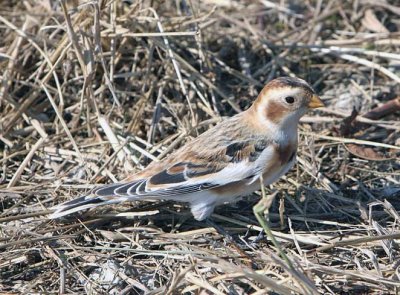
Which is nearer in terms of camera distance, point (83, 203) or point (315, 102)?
point (83, 203)

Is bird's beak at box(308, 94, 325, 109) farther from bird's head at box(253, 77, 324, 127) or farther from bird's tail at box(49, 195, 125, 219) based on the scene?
bird's tail at box(49, 195, 125, 219)

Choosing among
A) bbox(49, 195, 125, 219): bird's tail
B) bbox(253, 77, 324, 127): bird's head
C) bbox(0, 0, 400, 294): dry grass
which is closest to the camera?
bbox(0, 0, 400, 294): dry grass

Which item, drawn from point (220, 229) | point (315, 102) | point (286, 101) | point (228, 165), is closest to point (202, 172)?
point (228, 165)

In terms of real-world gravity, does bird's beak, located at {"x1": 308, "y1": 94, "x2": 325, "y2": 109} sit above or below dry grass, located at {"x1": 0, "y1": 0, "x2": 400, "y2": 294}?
above

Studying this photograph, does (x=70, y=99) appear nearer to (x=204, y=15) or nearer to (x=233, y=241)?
(x=204, y=15)

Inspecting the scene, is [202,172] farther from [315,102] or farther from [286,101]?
[315,102]

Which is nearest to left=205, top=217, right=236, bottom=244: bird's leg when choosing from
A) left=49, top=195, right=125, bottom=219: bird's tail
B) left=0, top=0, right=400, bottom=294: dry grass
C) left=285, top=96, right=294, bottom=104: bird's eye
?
left=0, top=0, right=400, bottom=294: dry grass

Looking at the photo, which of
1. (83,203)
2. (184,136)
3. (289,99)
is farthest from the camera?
(184,136)
